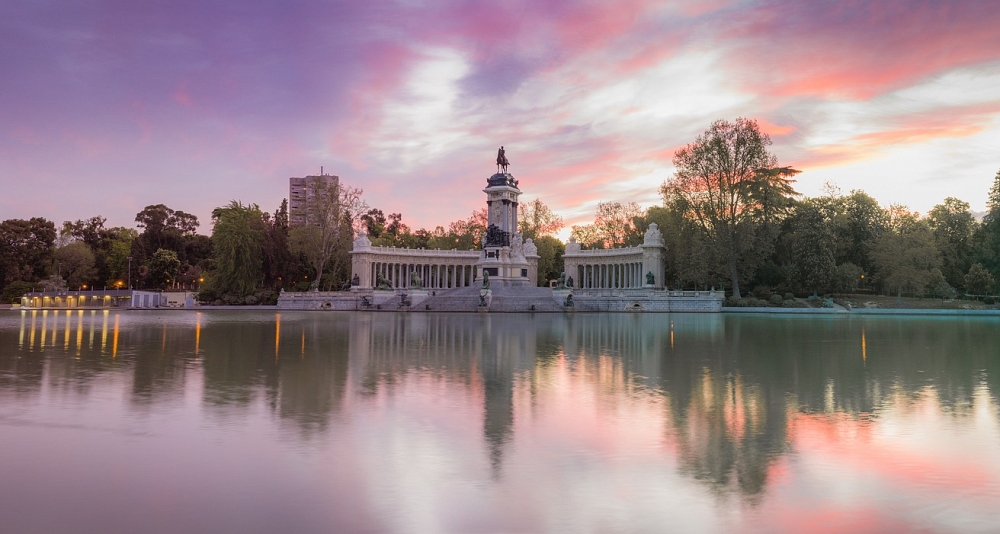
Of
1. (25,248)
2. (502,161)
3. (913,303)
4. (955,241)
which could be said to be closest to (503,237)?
(502,161)

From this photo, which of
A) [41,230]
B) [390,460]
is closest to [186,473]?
[390,460]

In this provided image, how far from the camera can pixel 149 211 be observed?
370 ft

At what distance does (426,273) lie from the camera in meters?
93.7

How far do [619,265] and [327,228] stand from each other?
36.5 meters

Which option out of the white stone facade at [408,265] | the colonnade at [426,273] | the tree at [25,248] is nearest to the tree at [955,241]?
the white stone facade at [408,265]

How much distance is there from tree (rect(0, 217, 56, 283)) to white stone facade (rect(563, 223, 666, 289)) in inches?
2908

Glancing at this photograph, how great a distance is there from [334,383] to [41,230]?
104551mm

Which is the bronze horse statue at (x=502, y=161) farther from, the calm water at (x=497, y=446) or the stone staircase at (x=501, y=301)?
the calm water at (x=497, y=446)

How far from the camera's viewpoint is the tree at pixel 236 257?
75.6 metres

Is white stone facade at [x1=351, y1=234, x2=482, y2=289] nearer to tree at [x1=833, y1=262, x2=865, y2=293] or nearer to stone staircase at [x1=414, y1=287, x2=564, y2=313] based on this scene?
stone staircase at [x1=414, y1=287, x2=564, y2=313]

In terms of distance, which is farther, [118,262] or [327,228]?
[118,262]

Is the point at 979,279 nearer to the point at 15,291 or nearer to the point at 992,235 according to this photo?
the point at 992,235

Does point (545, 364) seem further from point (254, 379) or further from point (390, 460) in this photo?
point (390, 460)

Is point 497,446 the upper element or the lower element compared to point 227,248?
lower
